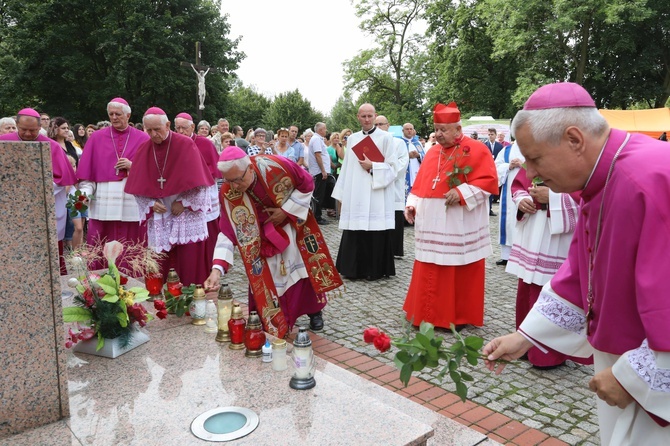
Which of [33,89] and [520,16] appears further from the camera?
[33,89]

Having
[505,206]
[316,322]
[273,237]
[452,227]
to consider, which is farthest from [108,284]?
[505,206]

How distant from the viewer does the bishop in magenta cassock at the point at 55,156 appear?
17.5 feet

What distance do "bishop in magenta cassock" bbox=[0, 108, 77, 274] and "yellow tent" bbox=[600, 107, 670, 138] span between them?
63.6 ft

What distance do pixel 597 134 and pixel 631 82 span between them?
29.6 m

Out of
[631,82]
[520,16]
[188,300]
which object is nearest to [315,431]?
[188,300]

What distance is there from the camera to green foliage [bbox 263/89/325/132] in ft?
157

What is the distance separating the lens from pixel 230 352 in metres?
3.31

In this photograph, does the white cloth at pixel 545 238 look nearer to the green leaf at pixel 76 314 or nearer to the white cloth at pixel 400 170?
the white cloth at pixel 400 170

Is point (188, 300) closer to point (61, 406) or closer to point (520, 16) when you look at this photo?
point (61, 406)

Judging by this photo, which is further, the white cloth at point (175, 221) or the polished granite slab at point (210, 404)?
the white cloth at point (175, 221)

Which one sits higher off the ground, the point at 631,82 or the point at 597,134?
the point at 631,82

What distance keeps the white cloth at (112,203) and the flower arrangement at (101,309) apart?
267 centimetres

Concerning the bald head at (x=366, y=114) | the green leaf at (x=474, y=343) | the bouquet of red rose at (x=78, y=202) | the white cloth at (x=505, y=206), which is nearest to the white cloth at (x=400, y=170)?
the bald head at (x=366, y=114)

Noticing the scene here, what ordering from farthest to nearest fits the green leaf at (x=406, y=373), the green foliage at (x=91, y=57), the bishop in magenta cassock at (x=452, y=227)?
the green foliage at (x=91, y=57)
the bishop in magenta cassock at (x=452, y=227)
the green leaf at (x=406, y=373)
